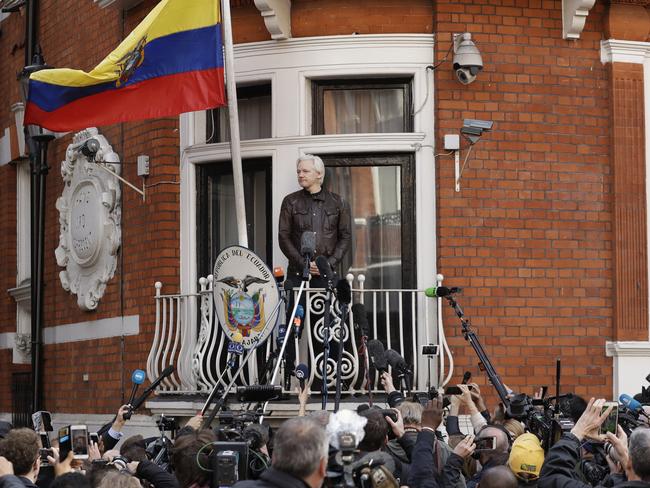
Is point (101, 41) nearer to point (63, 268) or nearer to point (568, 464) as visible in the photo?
point (63, 268)

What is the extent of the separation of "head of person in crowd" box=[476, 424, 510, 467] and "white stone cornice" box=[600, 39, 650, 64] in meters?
5.51

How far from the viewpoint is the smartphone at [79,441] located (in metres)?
7.75

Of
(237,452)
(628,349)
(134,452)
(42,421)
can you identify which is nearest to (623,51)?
(628,349)

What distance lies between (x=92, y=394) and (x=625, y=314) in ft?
18.4

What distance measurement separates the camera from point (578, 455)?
7277mm

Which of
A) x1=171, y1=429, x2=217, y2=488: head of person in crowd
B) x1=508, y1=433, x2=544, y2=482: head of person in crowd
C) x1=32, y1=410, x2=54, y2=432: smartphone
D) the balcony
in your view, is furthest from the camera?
the balcony

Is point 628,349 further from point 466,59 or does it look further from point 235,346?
point 235,346

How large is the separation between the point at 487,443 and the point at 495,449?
60 millimetres

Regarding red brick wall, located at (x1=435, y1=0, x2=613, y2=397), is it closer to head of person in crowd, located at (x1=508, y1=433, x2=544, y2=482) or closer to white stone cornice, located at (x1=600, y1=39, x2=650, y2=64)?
white stone cornice, located at (x1=600, y1=39, x2=650, y2=64)

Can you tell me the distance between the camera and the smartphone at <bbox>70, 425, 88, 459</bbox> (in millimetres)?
7754

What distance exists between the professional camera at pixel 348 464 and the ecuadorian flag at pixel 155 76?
21.5 ft

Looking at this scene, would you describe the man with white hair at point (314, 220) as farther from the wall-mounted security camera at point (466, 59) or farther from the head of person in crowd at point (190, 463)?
the head of person in crowd at point (190, 463)

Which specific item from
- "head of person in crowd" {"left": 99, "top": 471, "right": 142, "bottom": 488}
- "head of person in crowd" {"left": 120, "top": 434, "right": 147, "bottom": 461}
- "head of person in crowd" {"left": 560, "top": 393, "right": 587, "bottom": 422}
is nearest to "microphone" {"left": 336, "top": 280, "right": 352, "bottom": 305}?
"head of person in crowd" {"left": 560, "top": 393, "right": 587, "bottom": 422}

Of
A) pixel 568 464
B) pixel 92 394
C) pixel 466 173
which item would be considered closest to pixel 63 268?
pixel 92 394
